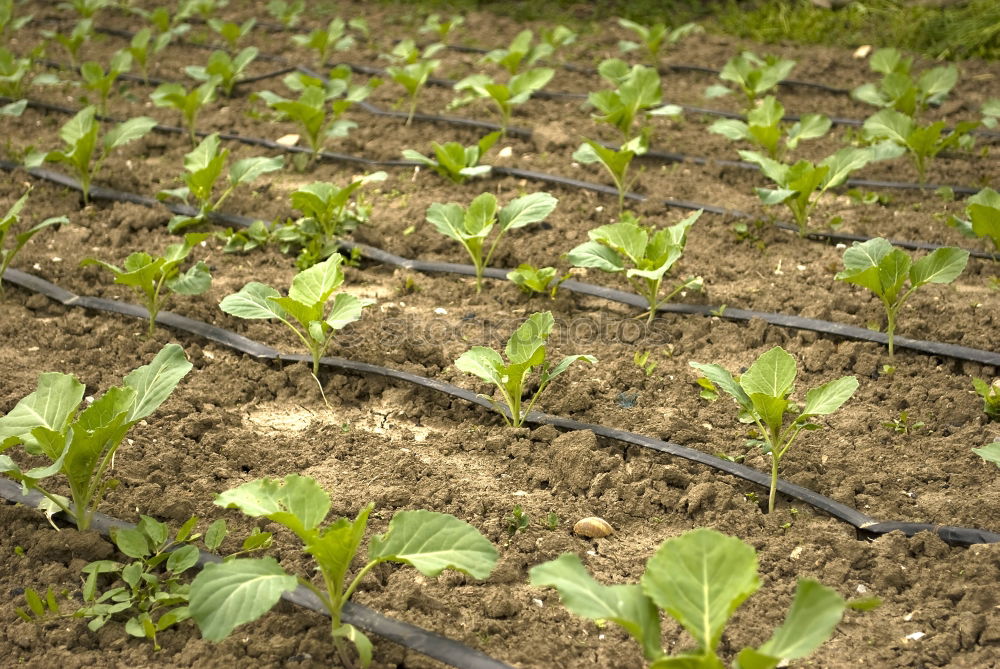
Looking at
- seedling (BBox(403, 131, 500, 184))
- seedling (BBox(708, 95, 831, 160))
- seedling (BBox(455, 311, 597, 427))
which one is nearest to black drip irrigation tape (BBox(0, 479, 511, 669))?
seedling (BBox(455, 311, 597, 427))

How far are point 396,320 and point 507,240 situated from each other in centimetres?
72

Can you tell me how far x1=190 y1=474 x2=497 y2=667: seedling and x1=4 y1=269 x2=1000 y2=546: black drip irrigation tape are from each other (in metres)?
0.88

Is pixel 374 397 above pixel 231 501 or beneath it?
beneath

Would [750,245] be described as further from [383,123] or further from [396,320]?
[383,123]

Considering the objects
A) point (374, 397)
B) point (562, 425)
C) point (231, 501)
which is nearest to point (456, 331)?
point (374, 397)

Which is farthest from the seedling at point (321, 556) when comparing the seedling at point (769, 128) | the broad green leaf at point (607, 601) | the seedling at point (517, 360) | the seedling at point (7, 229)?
the seedling at point (769, 128)

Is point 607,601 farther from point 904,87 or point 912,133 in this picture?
point 904,87

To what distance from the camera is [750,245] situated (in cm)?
392

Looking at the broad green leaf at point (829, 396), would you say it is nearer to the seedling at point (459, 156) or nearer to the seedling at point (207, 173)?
the seedling at point (459, 156)

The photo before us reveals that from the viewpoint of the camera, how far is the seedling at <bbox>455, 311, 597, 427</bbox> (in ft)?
9.04

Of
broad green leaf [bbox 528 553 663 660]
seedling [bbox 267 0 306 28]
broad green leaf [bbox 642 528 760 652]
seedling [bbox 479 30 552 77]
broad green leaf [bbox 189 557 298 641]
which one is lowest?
seedling [bbox 267 0 306 28]

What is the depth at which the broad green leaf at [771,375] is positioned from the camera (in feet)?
8.31

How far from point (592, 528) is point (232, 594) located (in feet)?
3.03

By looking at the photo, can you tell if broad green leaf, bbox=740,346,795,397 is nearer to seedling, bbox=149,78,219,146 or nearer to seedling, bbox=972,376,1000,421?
seedling, bbox=972,376,1000,421
